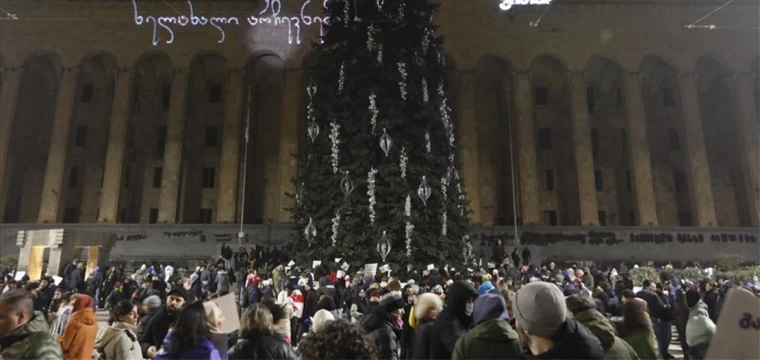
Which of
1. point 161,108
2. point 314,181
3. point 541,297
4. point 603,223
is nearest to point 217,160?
point 161,108

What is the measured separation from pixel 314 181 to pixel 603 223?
79.4ft

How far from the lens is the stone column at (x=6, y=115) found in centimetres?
3003

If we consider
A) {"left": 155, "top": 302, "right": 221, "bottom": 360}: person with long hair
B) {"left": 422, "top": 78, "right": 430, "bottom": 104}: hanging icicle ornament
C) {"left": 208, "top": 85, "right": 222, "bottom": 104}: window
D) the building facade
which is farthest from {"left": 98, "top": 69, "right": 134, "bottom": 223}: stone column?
{"left": 155, "top": 302, "right": 221, "bottom": 360}: person with long hair

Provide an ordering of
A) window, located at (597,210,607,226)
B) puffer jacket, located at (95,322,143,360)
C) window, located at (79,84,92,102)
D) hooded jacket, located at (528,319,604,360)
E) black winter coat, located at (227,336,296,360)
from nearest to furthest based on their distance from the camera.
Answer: hooded jacket, located at (528,319,604,360)
black winter coat, located at (227,336,296,360)
puffer jacket, located at (95,322,143,360)
window, located at (597,210,607,226)
window, located at (79,84,92,102)

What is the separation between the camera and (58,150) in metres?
30.6

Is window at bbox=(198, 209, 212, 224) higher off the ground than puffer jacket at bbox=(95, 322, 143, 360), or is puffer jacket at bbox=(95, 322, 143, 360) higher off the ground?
window at bbox=(198, 209, 212, 224)

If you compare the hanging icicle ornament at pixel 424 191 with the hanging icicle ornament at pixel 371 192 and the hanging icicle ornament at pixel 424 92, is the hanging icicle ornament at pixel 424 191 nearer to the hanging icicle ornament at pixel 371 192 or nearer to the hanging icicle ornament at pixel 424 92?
the hanging icicle ornament at pixel 371 192

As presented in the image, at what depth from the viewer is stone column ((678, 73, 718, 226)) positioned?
101 feet

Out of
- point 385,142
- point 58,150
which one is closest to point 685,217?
point 385,142

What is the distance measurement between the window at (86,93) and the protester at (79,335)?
36.9 m

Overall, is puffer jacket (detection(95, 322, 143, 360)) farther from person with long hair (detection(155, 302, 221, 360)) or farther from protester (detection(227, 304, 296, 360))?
protester (detection(227, 304, 296, 360))

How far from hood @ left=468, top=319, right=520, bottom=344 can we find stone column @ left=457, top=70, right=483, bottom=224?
27.3m

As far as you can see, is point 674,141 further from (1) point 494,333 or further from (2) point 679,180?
(1) point 494,333

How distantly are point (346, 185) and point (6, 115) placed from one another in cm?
2671
